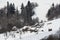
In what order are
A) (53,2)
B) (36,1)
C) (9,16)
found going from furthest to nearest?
(36,1), (53,2), (9,16)

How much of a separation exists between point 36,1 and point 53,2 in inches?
366

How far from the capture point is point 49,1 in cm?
9819

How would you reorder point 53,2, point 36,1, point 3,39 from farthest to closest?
1. point 36,1
2. point 53,2
3. point 3,39

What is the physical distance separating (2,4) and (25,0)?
10485 millimetres

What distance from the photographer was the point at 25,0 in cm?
10238

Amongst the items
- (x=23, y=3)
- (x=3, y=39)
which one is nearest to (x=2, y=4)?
(x=23, y=3)

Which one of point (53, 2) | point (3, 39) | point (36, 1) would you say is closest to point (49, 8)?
point (53, 2)

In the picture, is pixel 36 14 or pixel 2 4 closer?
pixel 36 14

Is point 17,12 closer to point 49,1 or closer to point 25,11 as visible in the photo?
point 25,11

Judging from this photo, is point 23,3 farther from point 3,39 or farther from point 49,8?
point 3,39

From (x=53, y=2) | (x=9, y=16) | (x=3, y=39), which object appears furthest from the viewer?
(x=53, y=2)

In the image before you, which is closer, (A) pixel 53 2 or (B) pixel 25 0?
(A) pixel 53 2

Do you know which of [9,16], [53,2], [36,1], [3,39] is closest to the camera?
[3,39]

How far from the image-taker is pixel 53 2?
312ft
